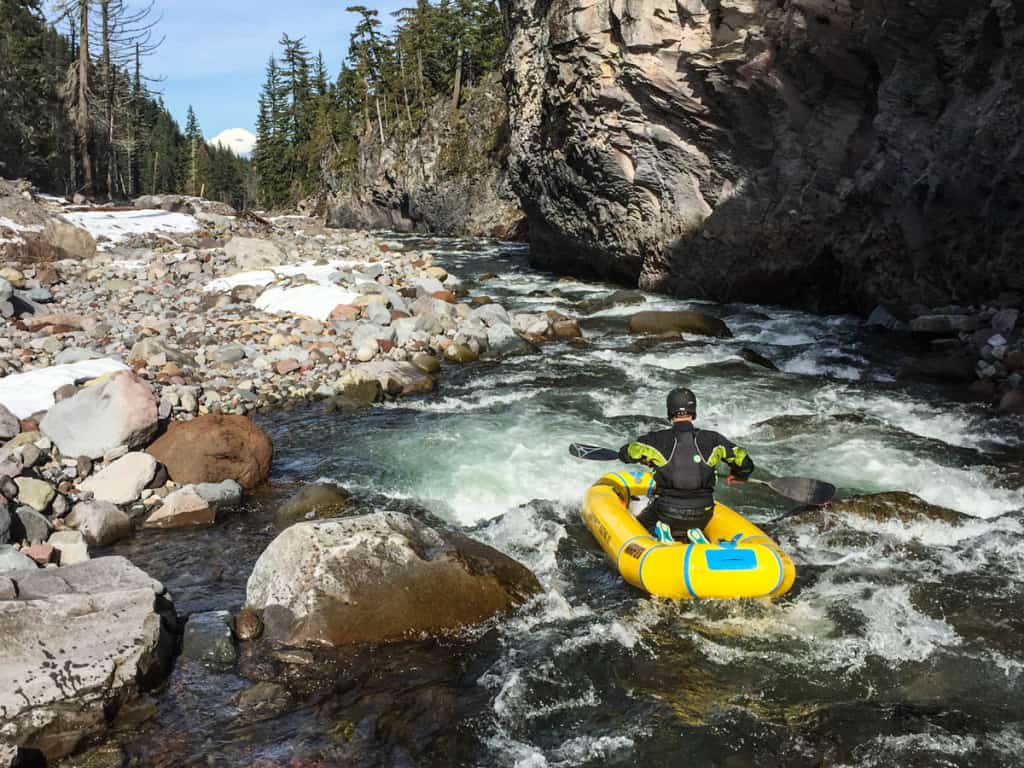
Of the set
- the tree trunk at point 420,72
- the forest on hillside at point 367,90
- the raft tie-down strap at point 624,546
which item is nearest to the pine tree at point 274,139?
the forest on hillside at point 367,90

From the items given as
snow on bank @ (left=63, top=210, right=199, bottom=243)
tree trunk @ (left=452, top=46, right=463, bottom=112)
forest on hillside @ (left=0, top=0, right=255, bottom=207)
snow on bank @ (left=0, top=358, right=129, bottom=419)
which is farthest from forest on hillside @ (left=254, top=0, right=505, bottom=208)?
snow on bank @ (left=0, top=358, right=129, bottom=419)

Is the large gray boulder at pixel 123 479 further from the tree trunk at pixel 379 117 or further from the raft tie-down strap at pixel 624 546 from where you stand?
the tree trunk at pixel 379 117

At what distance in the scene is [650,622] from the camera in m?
5.39

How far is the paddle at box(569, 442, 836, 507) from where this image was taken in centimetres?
675

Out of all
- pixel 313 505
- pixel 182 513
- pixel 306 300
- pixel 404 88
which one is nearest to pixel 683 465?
pixel 313 505

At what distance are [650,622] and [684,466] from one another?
1.28 metres

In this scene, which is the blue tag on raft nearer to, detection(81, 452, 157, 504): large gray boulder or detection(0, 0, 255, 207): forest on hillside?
detection(81, 452, 157, 504): large gray boulder

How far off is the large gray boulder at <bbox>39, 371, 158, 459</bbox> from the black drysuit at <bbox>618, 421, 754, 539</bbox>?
525 cm

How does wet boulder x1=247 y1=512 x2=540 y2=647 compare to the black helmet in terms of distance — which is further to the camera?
the black helmet

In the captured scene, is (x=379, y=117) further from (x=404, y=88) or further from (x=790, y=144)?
(x=790, y=144)

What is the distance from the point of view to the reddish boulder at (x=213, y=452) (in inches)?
296

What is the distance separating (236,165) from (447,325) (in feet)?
298

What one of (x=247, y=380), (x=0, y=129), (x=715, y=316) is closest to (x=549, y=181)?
(x=715, y=316)

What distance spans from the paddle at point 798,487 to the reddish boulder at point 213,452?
3.40 m
